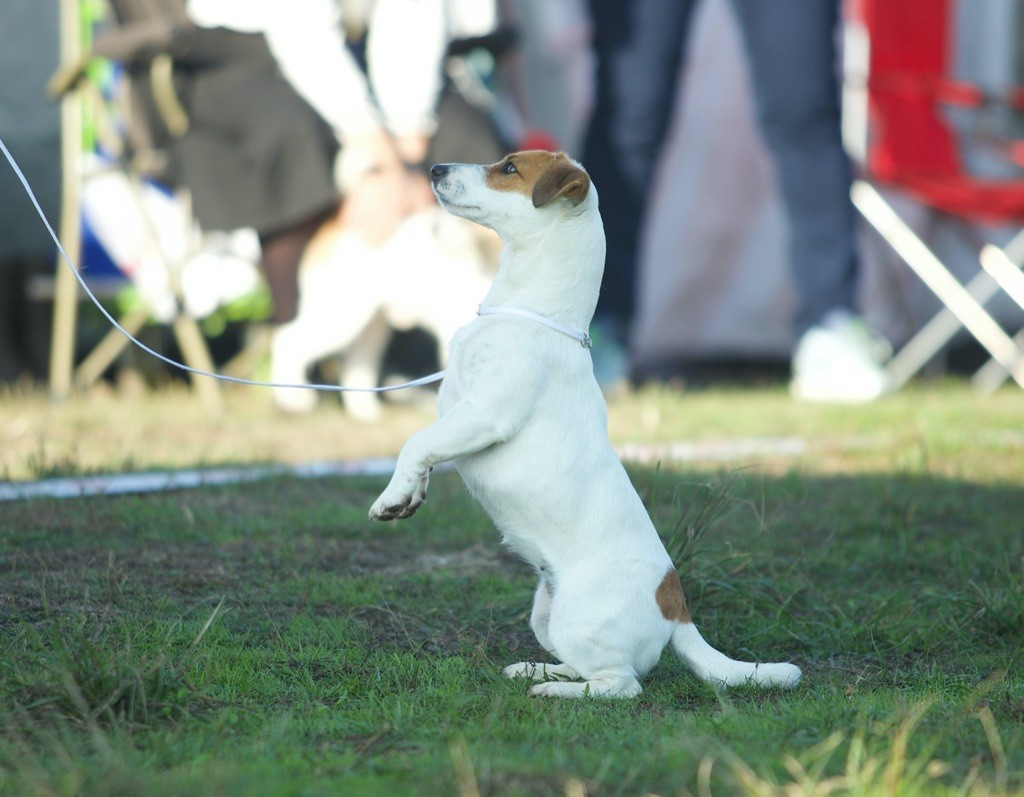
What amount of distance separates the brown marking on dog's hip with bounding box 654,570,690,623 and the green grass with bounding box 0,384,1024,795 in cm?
16

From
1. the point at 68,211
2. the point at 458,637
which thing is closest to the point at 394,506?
the point at 458,637

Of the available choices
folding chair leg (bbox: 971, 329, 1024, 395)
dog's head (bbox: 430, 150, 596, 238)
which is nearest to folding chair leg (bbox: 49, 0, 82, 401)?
dog's head (bbox: 430, 150, 596, 238)

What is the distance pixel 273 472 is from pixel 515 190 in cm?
191

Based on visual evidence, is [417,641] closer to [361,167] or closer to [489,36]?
[361,167]

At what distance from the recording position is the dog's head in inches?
101

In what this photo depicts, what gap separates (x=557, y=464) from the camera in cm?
247

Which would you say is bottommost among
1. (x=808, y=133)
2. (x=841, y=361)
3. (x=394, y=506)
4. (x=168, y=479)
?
(x=841, y=361)

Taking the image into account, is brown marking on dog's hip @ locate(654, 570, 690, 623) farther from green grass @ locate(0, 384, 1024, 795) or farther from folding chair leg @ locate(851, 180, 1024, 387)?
folding chair leg @ locate(851, 180, 1024, 387)

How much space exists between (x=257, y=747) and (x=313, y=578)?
104 centimetres

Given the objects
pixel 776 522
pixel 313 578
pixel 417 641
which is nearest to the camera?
pixel 417 641

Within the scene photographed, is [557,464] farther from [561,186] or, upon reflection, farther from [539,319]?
[561,186]

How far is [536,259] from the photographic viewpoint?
263 centimetres

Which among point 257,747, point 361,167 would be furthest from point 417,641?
point 361,167

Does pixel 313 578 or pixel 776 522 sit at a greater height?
pixel 313 578
